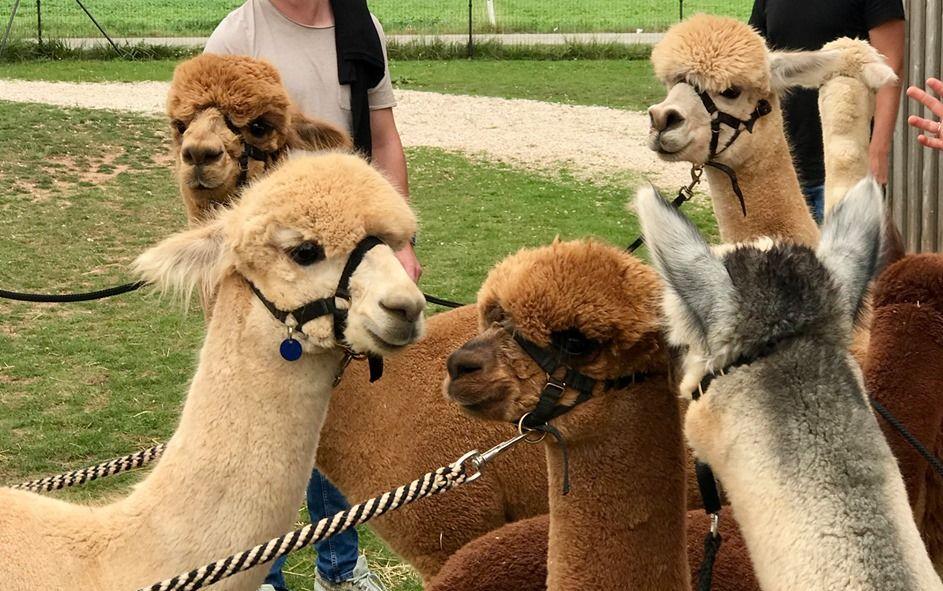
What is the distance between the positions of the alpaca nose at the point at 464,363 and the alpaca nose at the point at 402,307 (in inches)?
5.1

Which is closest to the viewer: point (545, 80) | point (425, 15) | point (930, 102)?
point (930, 102)

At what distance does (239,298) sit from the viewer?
90.2 inches

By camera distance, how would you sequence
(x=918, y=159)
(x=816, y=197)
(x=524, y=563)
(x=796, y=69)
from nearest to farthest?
(x=524, y=563) < (x=796, y=69) < (x=816, y=197) < (x=918, y=159)

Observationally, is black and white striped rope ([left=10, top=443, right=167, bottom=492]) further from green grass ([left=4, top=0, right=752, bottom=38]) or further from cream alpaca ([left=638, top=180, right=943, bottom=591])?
green grass ([left=4, top=0, right=752, bottom=38])

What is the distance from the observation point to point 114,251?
872cm

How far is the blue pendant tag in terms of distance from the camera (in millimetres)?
2203

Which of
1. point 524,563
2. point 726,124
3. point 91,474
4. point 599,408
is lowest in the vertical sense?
point 524,563

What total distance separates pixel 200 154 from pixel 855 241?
1.72 m

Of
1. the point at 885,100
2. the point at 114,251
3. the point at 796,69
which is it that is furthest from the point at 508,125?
the point at 796,69

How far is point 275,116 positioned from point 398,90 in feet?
46.2

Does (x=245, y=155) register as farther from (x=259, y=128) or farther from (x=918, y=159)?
(x=918, y=159)

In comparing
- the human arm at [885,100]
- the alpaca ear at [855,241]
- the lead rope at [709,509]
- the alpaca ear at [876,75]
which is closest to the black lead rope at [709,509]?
the lead rope at [709,509]

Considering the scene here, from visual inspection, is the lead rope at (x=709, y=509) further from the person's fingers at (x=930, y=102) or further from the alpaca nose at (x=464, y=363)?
the person's fingers at (x=930, y=102)

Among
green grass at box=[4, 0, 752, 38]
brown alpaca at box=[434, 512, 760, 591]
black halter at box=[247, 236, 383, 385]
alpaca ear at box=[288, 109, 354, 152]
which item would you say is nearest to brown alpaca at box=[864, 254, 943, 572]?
brown alpaca at box=[434, 512, 760, 591]
